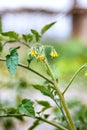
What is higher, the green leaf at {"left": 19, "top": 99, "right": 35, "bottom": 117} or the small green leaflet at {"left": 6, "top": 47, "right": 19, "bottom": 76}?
the small green leaflet at {"left": 6, "top": 47, "right": 19, "bottom": 76}

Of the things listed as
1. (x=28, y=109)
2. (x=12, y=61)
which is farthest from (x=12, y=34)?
(x=28, y=109)

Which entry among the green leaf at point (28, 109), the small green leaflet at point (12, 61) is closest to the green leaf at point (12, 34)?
the small green leaflet at point (12, 61)

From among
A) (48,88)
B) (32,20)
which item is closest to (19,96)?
(48,88)

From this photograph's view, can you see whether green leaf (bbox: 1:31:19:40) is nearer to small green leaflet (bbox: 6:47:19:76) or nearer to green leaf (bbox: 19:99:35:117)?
small green leaflet (bbox: 6:47:19:76)

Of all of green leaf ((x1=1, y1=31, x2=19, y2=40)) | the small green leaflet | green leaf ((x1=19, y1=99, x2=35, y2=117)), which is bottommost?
green leaf ((x1=19, y1=99, x2=35, y2=117))

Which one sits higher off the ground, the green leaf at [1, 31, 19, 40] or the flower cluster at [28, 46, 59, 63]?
the green leaf at [1, 31, 19, 40]

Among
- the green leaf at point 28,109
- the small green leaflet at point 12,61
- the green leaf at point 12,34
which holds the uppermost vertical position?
the green leaf at point 12,34

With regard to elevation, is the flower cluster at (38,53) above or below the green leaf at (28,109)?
above

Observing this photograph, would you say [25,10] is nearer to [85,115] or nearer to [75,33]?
[75,33]

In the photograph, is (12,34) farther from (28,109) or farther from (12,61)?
(28,109)

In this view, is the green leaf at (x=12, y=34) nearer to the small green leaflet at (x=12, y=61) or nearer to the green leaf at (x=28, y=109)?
the small green leaflet at (x=12, y=61)

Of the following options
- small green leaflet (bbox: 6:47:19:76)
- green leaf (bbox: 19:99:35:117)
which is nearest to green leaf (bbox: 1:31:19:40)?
small green leaflet (bbox: 6:47:19:76)
